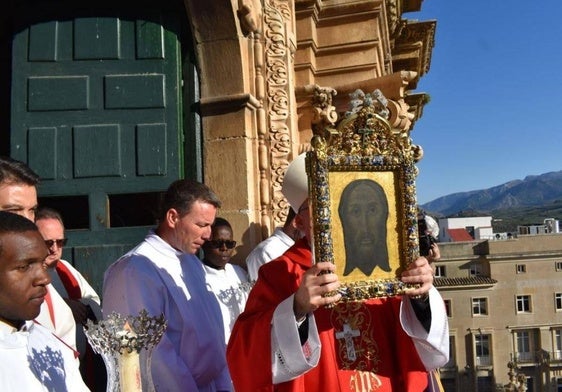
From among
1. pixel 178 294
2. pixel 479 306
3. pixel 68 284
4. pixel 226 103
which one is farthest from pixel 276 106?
pixel 479 306

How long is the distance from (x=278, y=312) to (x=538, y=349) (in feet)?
133

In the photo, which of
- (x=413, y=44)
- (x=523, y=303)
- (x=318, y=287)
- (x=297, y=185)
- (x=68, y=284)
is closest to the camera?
(x=318, y=287)

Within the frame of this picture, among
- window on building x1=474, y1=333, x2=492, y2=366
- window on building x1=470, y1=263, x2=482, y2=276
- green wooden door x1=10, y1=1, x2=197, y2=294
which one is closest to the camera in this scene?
green wooden door x1=10, y1=1, x2=197, y2=294

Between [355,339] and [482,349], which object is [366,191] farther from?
[482,349]

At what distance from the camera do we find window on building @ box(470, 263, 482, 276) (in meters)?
→ 39.6

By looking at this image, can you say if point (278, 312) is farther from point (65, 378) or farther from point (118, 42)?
point (118, 42)

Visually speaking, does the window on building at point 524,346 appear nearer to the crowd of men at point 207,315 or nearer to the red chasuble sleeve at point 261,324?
the crowd of men at point 207,315

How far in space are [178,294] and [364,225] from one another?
121cm

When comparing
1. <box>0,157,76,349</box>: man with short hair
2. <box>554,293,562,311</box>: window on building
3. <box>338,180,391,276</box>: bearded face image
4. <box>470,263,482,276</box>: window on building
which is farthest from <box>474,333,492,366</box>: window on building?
<box>0,157,76,349</box>: man with short hair

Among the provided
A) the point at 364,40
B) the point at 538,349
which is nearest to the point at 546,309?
the point at 538,349

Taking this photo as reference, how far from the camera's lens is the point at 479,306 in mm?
38031

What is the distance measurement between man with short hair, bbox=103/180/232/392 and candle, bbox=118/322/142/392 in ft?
3.22

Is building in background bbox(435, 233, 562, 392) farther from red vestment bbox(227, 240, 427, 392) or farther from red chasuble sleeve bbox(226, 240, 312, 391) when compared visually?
red chasuble sleeve bbox(226, 240, 312, 391)

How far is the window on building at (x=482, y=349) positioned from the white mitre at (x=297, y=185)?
123 feet
